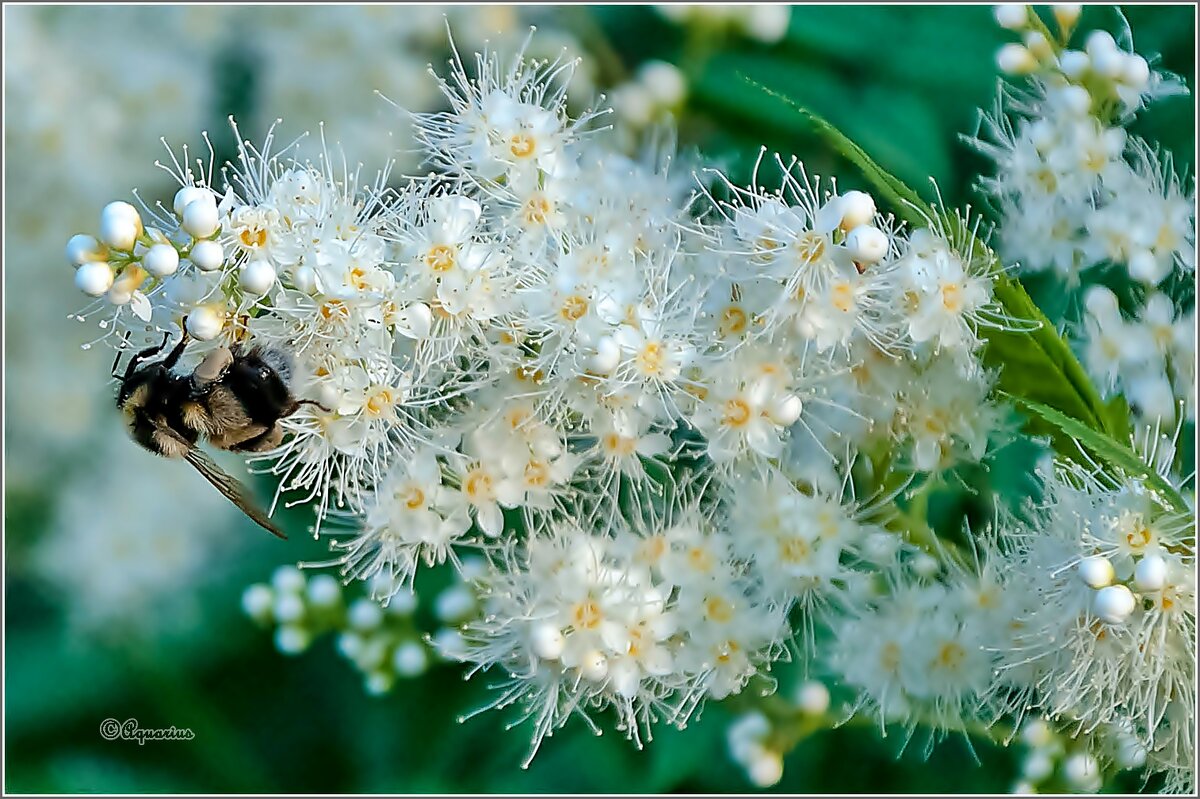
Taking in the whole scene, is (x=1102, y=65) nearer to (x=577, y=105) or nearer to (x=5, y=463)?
(x=577, y=105)

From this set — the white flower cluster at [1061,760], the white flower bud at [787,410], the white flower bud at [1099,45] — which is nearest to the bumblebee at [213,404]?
the white flower bud at [787,410]

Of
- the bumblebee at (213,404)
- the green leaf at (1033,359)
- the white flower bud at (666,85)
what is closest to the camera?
the green leaf at (1033,359)

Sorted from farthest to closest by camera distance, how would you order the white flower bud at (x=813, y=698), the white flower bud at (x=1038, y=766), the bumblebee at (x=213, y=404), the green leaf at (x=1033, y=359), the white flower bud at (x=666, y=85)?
the white flower bud at (x=666, y=85) → the white flower bud at (x=813, y=698) → the white flower bud at (x=1038, y=766) → the bumblebee at (x=213, y=404) → the green leaf at (x=1033, y=359)

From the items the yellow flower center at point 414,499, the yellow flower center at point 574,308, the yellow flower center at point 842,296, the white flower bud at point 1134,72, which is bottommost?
the yellow flower center at point 414,499

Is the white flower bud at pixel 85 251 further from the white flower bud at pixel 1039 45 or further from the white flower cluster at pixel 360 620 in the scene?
the white flower bud at pixel 1039 45

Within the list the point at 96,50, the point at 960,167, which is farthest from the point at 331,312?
the point at 96,50

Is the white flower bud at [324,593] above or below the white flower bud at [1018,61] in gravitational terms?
below

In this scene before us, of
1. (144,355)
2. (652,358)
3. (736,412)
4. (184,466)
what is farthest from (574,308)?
(184,466)

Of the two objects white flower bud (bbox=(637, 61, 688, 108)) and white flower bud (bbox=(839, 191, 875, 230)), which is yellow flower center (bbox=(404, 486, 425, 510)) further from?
white flower bud (bbox=(637, 61, 688, 108))
